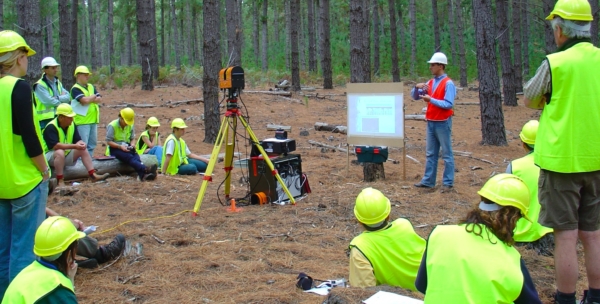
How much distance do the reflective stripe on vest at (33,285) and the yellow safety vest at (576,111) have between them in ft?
9.74

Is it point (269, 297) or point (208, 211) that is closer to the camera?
point (269, 297)

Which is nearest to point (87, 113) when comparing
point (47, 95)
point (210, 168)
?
point (47, 95)

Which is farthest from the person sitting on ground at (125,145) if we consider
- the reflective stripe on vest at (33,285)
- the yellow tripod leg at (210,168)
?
the reflective stripe on vest at (33,285)

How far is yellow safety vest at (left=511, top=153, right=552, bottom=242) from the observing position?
191 inches

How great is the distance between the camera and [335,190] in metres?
8.09

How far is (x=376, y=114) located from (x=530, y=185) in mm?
4104

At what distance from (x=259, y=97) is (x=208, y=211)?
11.9 m

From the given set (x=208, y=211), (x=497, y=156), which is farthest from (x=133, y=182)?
(x=497, y=156)

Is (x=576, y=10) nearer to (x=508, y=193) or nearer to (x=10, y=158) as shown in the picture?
(x=508, y=193)

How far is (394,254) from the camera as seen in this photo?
3889 mm

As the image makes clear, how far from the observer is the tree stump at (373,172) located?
8797mm

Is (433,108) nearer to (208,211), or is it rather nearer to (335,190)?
(335,190)

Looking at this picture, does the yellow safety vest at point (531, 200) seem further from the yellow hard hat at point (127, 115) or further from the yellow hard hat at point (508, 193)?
the yellow hard hat at point (127, 115)

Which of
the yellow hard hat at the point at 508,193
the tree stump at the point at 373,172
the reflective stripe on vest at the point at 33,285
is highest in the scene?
the yellow hard hat at the point at 508,193
